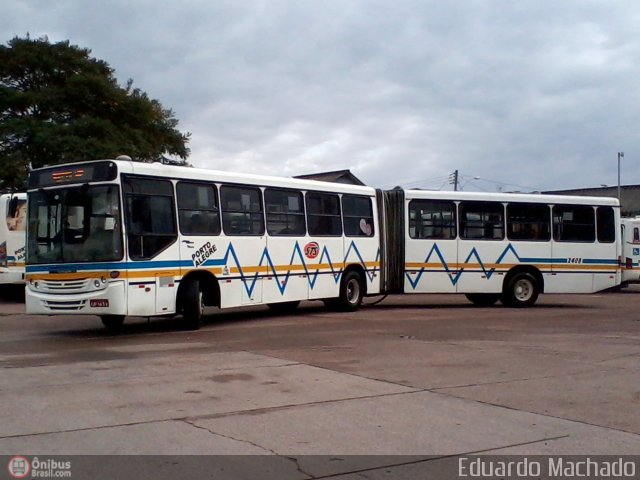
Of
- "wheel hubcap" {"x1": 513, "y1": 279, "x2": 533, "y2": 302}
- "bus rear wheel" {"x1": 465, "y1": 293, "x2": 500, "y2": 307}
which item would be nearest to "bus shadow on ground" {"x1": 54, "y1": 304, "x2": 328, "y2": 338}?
"bus rear wheel" {"x1": 465, "y1": 293, "x2": 500, "y2": 307}

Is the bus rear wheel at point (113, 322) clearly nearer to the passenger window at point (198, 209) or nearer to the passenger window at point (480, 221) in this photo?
the passenger window at point (198, 209)

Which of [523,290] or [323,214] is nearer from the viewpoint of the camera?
[323,214]

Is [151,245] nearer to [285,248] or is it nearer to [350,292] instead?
[285,248]

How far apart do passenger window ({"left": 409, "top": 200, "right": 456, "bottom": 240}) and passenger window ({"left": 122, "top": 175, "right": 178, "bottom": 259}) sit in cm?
863

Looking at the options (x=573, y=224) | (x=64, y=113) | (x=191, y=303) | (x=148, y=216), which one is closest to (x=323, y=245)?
(x=191, y=303)

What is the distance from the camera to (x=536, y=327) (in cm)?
1677

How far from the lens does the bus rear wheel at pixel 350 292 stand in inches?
787

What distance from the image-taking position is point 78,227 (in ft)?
46.4

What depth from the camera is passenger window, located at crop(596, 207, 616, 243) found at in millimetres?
22656

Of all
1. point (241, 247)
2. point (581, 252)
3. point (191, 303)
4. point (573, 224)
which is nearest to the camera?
point (191, 303)

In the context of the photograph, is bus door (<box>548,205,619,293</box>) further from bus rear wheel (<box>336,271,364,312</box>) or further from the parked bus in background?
the parked bus in background

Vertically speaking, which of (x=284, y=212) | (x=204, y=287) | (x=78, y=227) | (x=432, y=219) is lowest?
(x=204, y=287)

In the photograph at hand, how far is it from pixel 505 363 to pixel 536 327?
5374 mm

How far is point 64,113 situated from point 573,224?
26166 millimetres
